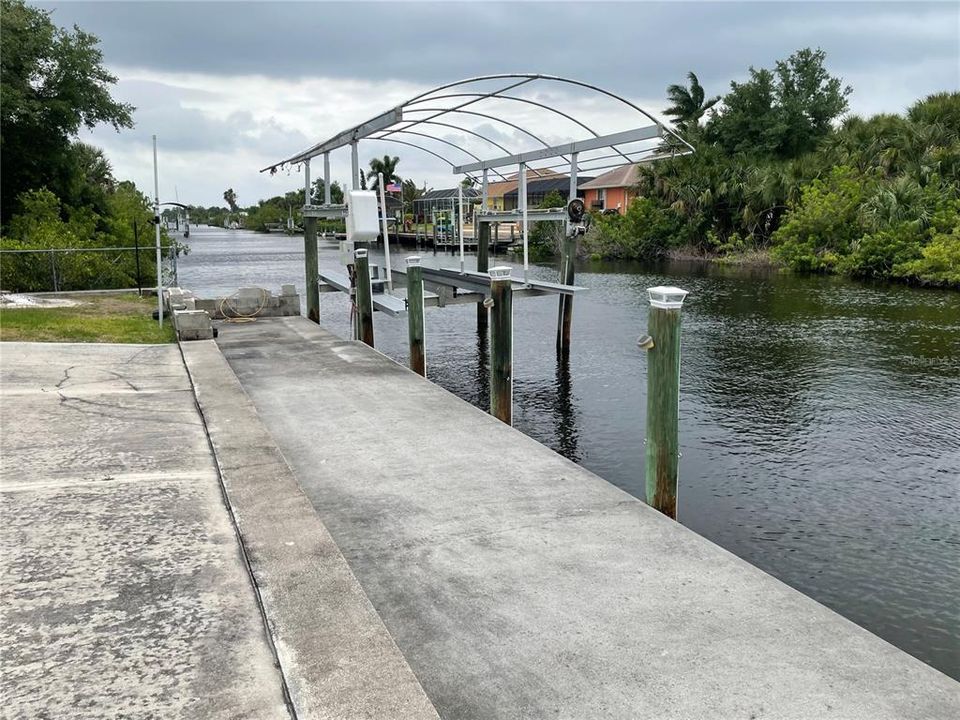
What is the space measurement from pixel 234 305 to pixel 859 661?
47.4 ft

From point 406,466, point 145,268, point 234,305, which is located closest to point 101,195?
point 145,268

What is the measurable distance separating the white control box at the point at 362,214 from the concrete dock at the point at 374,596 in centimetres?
593

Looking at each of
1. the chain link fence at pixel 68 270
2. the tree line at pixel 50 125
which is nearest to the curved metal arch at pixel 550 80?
the chain link fence at pixel 68 270

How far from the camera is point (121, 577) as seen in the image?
14.4 ft

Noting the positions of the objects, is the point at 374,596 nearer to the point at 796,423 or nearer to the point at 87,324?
the point at 796,423

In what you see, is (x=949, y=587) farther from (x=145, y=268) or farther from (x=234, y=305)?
(x=145, y=268)

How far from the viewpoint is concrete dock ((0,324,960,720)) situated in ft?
11.7

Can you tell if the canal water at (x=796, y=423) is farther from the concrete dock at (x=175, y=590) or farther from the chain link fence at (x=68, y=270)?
the chain link fence at (x=68, y=270)

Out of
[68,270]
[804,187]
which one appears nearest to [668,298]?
[68,270]

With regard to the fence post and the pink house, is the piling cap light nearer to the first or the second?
the fence post

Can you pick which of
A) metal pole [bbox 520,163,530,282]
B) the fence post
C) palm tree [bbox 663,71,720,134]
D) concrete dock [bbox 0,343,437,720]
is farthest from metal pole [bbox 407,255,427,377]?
palm tree [bbox 663,71,720,134]

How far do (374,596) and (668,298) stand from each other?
3376 mm

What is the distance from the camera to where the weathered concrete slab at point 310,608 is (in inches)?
130

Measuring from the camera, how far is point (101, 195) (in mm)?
41594
